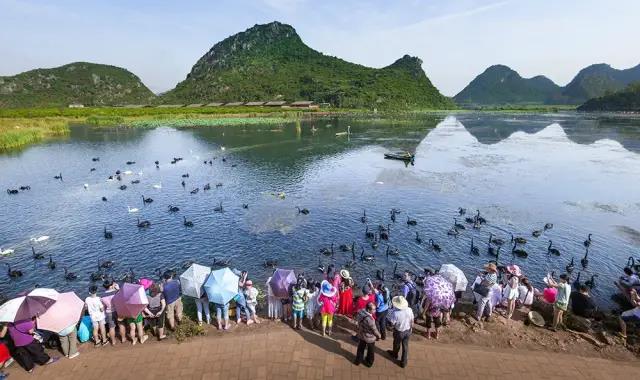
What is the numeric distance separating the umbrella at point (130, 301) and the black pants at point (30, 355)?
2499mm

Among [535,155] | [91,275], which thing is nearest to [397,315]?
[91,275]

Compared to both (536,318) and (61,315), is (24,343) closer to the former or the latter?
(61,315)

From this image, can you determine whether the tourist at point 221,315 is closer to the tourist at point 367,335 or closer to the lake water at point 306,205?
the tourist at point 367,335

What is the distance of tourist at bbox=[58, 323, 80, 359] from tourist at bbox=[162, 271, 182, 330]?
3125 millimetres

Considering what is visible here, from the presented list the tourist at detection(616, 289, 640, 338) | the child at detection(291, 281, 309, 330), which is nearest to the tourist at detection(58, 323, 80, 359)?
the child at detection(291, 281, 309, 330)

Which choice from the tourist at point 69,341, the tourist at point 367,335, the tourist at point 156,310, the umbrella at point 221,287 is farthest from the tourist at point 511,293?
the tourist at point 69,341

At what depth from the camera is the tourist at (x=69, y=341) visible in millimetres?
12742

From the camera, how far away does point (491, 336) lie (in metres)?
14.8

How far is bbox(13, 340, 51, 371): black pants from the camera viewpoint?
39.7 ft

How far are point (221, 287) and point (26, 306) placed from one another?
6313mm

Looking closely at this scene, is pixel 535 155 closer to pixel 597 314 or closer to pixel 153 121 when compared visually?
pixel 597 314

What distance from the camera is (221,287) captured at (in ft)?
48.0

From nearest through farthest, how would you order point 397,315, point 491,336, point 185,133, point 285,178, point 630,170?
point 397,315 < point 491,336 < point 285,178 < point 630,170 < point 185,133

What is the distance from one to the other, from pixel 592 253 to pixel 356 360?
23.4 m
